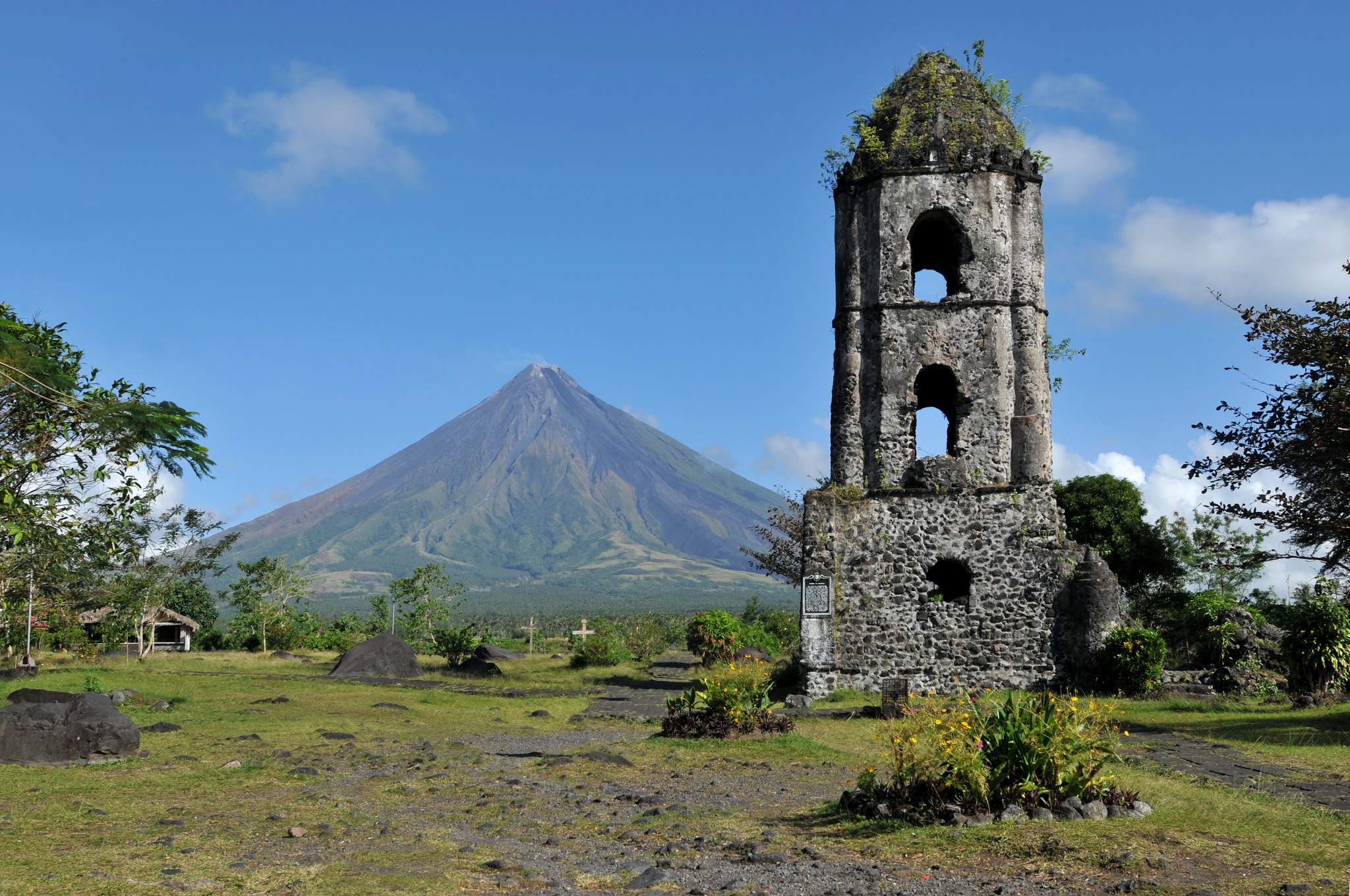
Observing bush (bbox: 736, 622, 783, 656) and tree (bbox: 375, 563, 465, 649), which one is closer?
bush (bbox: 736, 622, 783, 656)

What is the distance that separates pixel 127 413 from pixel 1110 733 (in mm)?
8864

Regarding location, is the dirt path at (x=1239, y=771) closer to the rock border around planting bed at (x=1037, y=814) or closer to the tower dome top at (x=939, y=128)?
the rock border around planting bed at (x=1037, y=814)

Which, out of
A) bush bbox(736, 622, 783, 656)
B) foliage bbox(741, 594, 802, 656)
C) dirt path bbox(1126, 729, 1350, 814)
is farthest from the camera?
foliage bbox(741, 594, 802, 656)

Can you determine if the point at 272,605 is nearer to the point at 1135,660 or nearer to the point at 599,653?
the point at 599,653

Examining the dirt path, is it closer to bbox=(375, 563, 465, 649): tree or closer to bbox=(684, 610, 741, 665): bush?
bbox=(684, 610, 741, 665): bush

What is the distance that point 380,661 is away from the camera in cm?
2636

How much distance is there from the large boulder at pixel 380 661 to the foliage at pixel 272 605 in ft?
46.9

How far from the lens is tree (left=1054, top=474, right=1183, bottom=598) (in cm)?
3062

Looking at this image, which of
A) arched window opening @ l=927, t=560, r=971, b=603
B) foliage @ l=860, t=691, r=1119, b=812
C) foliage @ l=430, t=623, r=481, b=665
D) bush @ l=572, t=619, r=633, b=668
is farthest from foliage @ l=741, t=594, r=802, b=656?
foliage @ l=860, t=691, r=1119, b=812

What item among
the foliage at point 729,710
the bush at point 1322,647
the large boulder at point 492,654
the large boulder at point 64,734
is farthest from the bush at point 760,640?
the large boulder at point 64,734

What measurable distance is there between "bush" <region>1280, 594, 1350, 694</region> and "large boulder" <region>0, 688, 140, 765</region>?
53.3ft

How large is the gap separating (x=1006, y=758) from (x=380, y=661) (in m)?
21.1

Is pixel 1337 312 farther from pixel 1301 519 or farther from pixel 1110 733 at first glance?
pixel 1110 733

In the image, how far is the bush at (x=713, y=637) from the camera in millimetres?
28656
